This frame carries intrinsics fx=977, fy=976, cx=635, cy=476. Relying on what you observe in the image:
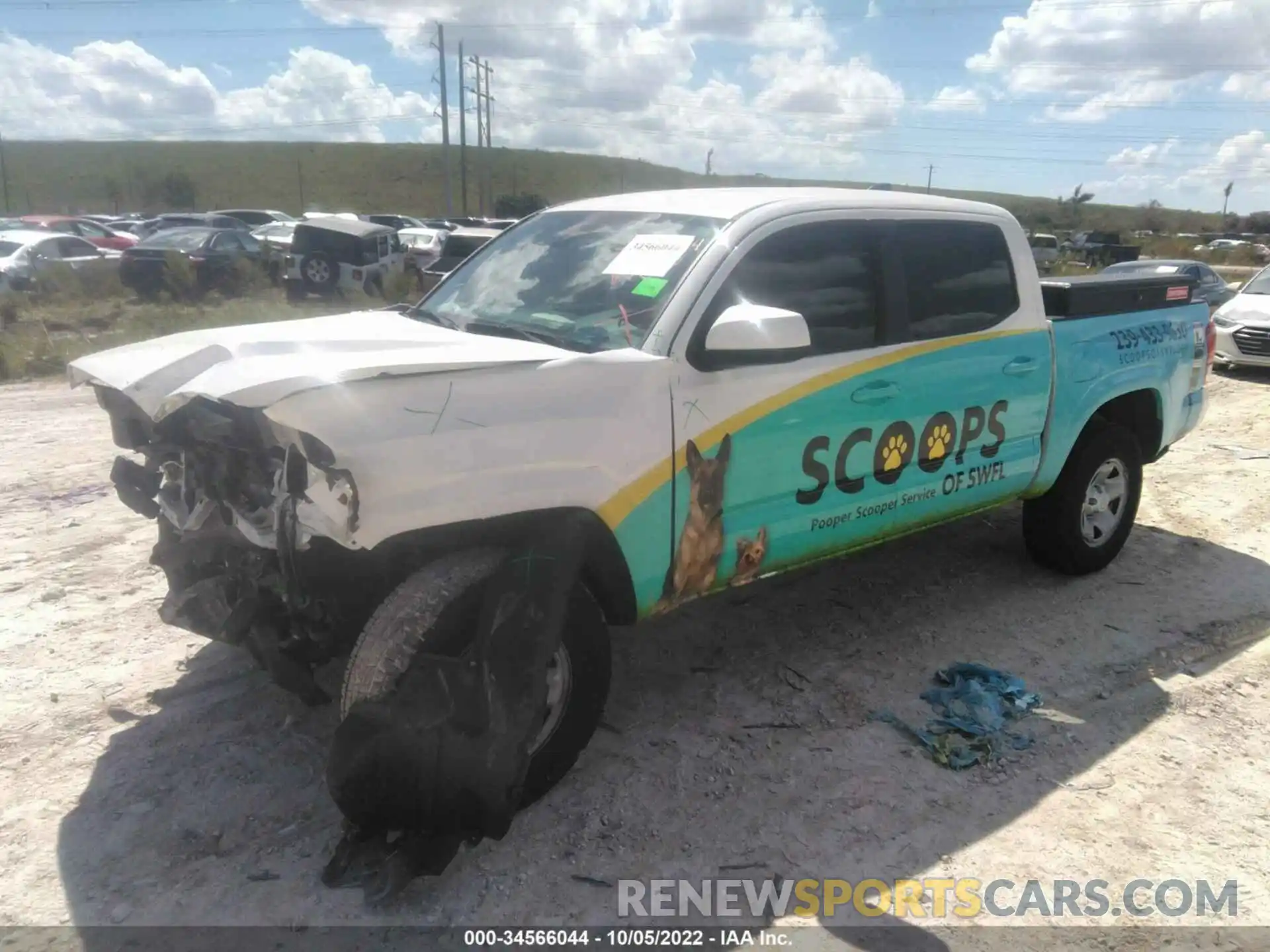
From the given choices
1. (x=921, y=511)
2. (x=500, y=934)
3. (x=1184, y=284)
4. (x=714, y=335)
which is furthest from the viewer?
(x=1184, y=284)

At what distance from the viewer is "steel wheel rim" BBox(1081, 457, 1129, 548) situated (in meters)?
5.27

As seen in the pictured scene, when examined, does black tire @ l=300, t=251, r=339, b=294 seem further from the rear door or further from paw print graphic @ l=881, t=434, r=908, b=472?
paw print graphic @ l=881, t=434, r=908, b=472

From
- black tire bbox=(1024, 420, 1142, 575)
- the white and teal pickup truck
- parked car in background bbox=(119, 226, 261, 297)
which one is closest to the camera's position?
the white and teal pickup truck

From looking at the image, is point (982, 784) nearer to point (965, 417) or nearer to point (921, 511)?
point (921, 511)

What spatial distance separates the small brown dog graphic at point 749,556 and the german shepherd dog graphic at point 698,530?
0.40 ft

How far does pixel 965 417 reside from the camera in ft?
14.3

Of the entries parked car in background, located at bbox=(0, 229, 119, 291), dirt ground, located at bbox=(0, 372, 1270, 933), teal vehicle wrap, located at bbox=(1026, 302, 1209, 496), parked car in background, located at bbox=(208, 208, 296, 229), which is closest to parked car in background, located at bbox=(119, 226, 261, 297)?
parked car in background, located at bbox=(0, 229, 119, 291)

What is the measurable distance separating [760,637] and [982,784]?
1313mm

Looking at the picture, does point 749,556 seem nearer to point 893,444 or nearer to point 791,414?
point 791,414

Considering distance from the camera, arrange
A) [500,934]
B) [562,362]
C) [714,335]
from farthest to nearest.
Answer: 1. [714,335]
2. [562,362]
3. [500,934]

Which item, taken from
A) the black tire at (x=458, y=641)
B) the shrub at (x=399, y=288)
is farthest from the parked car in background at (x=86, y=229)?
the black tire at (x=458, y=641)

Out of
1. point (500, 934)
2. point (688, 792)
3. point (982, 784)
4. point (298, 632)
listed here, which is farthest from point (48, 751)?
point (982, 784)

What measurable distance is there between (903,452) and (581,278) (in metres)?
1.53

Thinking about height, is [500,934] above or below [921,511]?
below
